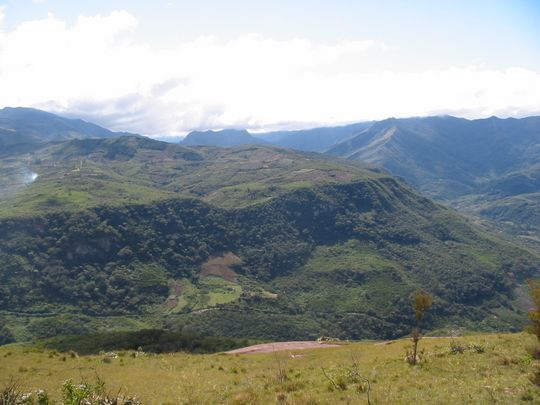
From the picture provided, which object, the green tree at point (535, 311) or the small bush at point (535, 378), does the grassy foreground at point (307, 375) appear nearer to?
the small bush at point (535, 378)

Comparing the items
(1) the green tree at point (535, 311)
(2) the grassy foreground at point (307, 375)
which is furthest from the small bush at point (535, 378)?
(1) the green tree at point (535, 311)

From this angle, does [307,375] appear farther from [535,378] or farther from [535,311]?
[535,311]

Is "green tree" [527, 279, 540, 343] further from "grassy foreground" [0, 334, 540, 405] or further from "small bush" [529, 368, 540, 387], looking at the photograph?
"small bush" [529, 368, 540, 387]

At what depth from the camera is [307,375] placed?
93.6 ft

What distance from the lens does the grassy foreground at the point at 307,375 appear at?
21297 millimetres

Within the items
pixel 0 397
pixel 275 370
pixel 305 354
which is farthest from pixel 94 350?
pixel 0 397

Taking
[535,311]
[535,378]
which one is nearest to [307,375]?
[535,378]

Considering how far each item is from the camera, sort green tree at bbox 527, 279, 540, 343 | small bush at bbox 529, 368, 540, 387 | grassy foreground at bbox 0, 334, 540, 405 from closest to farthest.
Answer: small bush at bbox 529, 368, 540, 387 → grassy foreground at bbox 0, 334, 540, 405 → green tree at bbox 527, 279, 540, 343

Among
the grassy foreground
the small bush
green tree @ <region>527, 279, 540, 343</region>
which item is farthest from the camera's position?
green tree @ <region>527, 279, 540, 343</region>

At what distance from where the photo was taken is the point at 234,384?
2819 cm

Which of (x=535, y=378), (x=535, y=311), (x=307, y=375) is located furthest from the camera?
(x=307, y=375)

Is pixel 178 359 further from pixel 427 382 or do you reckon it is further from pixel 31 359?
pixel 427 382

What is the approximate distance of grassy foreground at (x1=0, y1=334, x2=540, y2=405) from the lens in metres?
21.3

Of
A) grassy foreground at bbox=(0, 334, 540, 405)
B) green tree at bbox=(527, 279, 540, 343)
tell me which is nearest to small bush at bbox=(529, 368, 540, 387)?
grassy foreground at bbox=(0, 334, 540, 405)
